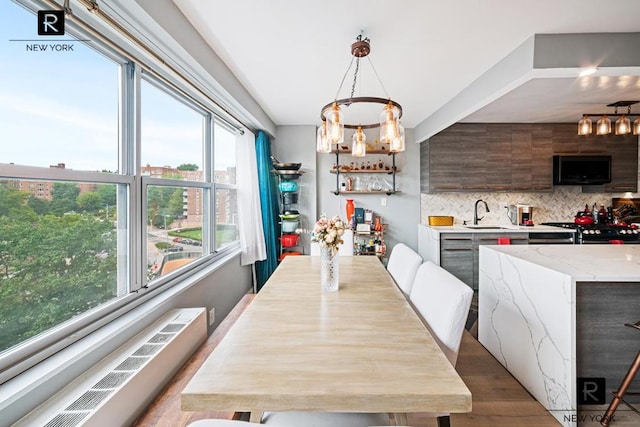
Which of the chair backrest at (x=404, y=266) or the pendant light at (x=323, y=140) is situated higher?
the pendant light at (x=323, y=140)

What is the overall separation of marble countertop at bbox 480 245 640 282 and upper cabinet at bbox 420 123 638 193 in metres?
1.88

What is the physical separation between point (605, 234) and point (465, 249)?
5.94 ft

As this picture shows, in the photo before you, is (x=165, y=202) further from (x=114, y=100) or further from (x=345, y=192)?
(x=345, y=192)

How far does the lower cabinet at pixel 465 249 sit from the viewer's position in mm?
3812

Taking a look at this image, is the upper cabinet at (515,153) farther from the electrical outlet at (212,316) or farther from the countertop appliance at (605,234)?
the electrical outlet at (212,316)

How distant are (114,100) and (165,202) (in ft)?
2.56

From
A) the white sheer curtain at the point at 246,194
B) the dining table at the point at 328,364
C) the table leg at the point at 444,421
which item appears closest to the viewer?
the dining table at the point at 328,364

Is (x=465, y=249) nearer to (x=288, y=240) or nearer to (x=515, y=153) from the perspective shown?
(x=515, y=153)

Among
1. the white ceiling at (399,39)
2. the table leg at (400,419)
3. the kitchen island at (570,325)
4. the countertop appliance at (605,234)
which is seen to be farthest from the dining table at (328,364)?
the countertop appliance at (605,234)

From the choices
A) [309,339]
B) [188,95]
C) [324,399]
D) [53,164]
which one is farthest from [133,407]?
[188,95]

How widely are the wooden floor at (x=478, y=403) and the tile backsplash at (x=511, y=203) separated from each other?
259cm

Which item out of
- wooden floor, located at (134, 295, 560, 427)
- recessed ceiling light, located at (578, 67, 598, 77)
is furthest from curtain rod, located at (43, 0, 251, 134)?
recessed ceiling light, located at (578, 67, 598, 77)

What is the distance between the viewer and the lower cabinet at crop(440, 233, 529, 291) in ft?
12.5

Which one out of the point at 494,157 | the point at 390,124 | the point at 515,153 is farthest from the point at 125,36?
the point at 515,153
